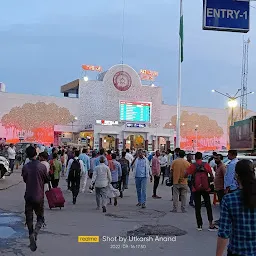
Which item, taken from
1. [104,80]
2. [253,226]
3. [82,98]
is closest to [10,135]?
[82,98]

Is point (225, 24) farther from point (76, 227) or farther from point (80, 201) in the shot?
point (80, 201)

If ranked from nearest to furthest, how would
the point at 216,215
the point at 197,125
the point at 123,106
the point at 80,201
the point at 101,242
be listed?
the point at 101,242 → the point at 216,215 → the point at 80,201 → the point at 123,106 → the point at 197,125

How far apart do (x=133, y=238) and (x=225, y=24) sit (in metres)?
4.88

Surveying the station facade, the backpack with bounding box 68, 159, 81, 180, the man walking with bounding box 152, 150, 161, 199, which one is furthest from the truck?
the station facade

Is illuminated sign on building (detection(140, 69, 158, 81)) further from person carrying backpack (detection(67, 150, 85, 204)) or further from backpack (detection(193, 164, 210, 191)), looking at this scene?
backpack (detection(193, 164, 210, 191))

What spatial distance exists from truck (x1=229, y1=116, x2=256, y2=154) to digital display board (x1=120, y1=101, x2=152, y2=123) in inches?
1810

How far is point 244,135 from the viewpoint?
75.9 ft

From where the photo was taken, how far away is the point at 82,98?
2825 inches

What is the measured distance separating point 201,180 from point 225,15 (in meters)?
3.61

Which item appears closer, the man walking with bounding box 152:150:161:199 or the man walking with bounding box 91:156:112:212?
the man walking with bounding box 91:156:112:212

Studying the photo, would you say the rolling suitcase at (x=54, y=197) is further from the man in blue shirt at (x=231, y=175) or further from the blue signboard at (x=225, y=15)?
the blue signboard at (x=225, y=15)

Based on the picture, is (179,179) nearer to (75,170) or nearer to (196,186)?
(196,186)

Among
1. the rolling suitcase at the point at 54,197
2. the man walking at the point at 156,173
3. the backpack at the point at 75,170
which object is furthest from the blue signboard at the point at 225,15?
the man walking at the point at 156,173

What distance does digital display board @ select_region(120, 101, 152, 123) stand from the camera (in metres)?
71.7
